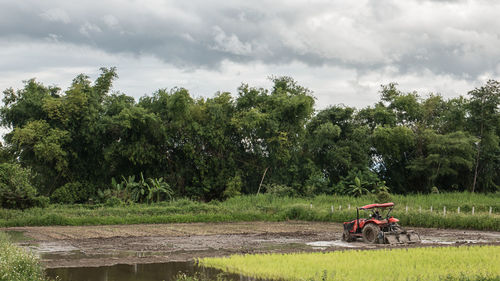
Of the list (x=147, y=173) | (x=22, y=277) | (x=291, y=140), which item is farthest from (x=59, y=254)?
(x=291, y=140)

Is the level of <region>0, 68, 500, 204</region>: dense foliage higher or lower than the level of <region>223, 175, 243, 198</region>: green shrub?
higher

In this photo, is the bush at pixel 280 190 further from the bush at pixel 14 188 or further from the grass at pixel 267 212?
the bush at pixel 14 188

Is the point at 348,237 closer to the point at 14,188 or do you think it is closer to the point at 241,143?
the point at 14,188

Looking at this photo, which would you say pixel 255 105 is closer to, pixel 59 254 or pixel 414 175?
pixel 414 175

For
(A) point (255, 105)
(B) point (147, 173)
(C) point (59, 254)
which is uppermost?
(A) point (255, 105)

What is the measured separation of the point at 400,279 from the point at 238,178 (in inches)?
902

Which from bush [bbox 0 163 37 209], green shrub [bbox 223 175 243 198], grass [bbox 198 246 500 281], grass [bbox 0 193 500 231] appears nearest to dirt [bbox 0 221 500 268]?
grass [bbox 0 193 500 231]

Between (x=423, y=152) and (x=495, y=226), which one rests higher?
(x=423, y=152)

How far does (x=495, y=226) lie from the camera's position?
18969 mm

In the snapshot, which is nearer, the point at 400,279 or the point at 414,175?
Answer: the point at 400,279

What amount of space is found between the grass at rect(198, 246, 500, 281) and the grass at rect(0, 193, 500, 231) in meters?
7.99

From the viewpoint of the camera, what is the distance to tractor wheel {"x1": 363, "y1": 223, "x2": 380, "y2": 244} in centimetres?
1491

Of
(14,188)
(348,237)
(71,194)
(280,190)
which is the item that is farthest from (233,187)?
(348,237)

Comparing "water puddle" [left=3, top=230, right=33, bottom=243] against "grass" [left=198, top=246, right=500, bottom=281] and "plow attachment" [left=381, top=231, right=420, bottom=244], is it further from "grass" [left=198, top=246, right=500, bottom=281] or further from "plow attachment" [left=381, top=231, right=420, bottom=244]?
"plow attachment" [left=381, top=231, right=420, bottom=244]
